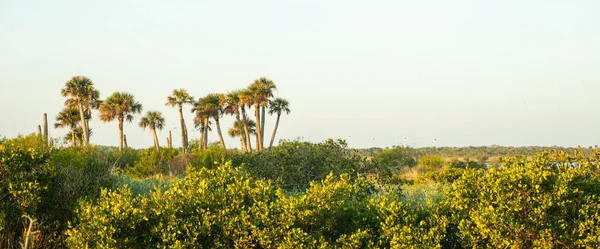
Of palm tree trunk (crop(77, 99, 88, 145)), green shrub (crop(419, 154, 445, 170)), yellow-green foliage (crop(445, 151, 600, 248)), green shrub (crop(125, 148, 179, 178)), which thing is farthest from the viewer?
palm tree trunk (crop(77, 99, 88, 145))

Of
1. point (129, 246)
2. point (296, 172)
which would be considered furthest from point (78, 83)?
point (129, 246)

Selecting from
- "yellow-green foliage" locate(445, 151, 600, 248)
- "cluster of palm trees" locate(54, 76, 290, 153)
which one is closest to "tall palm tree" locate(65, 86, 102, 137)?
"cluster of palm trees" locate(54, 76, 290, 153)

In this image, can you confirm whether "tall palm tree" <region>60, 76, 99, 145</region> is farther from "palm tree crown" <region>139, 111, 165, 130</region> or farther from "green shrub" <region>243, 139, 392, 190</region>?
Answer: "green shrub" <region>243, 139, 392, 190</region>

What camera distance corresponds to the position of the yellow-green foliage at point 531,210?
10.8m

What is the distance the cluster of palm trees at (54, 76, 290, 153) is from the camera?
53.6 metres

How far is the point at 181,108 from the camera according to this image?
57781mm

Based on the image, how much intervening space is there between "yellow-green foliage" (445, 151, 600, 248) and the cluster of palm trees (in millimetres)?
42954

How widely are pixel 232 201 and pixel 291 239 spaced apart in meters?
1.57

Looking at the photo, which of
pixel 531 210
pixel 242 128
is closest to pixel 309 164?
pixel 531 210

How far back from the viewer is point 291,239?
1063 cm

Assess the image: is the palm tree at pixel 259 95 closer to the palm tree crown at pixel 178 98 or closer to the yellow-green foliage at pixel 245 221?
the palm tree crown at pixel 178 98

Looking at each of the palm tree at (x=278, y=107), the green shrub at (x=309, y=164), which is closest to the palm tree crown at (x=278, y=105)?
the palm tree at (x=278, y=107)

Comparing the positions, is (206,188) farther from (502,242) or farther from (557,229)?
(557,229)

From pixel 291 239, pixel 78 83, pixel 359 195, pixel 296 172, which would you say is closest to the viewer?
pixel 291 239
